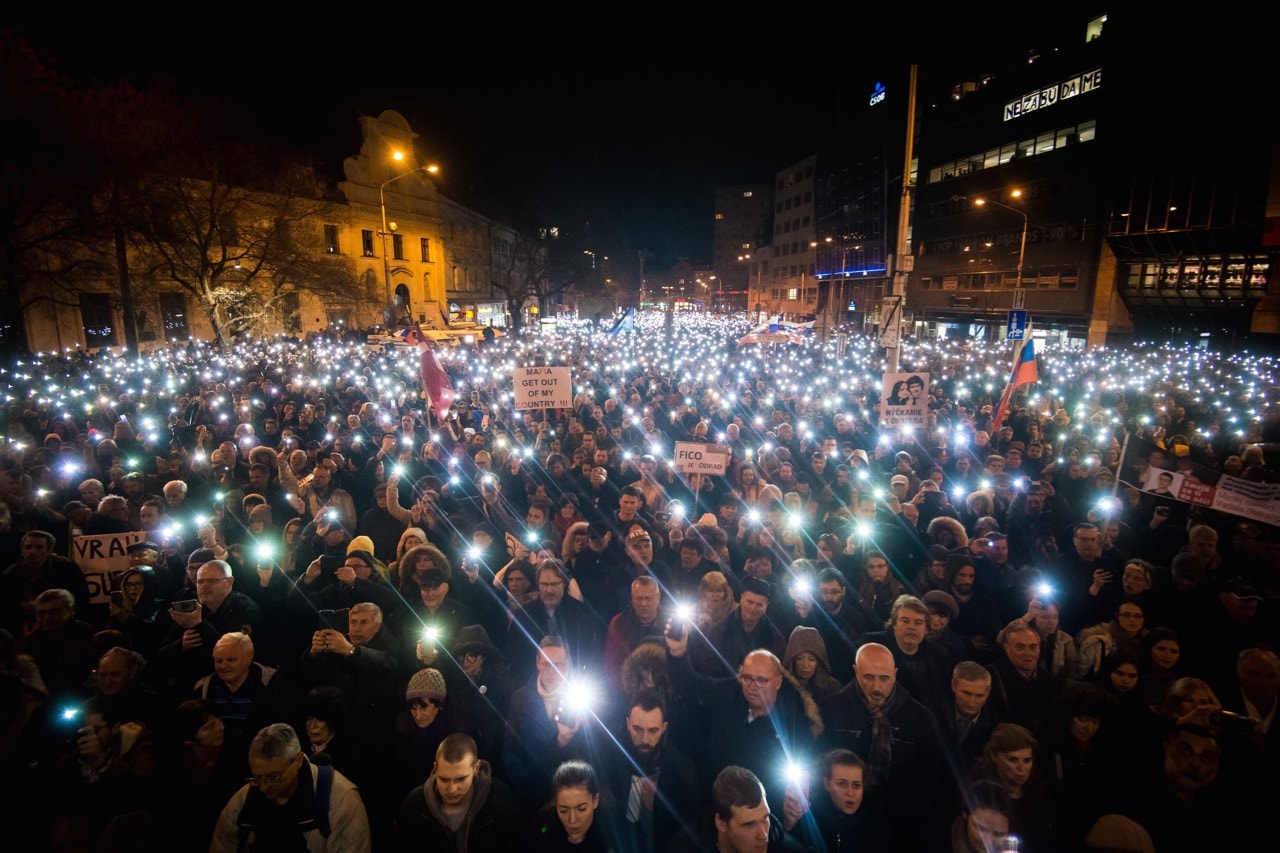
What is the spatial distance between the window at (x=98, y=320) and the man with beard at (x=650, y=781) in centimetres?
3352

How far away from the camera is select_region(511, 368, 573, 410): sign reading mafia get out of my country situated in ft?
36.3

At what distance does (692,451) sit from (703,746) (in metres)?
4.87

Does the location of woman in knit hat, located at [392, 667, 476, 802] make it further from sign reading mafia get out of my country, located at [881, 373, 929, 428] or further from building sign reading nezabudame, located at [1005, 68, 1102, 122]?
building sign reading nezabudame, located at [1005, 68, 1102, 122]

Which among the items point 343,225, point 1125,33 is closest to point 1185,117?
point 1125,33

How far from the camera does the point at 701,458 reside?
8609mm

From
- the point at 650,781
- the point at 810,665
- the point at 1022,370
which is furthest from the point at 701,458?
the point at 1022,370

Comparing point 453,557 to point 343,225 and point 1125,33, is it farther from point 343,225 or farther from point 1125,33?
point 1125,33

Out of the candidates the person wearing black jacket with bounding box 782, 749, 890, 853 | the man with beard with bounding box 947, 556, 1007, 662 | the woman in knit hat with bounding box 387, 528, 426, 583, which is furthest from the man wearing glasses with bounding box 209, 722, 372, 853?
the man with beard with bounding box 947, 556, 1007, 662

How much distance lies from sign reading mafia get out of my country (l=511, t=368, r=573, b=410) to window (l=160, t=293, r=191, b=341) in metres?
28.0

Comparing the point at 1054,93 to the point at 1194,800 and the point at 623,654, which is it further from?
the point at 623,654

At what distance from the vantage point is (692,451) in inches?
340

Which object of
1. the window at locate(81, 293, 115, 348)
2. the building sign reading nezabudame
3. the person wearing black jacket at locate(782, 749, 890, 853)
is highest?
the building sign reading nezabudame

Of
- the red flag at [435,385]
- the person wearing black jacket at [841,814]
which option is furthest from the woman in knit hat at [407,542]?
the red flag at [435,385]

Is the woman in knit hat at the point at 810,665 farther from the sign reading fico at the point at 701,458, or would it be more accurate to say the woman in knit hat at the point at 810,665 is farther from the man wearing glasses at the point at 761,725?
the sign reading fico at the point at 701,458
